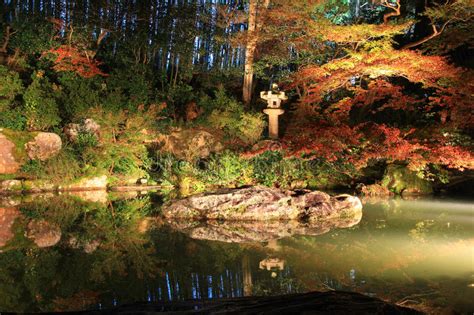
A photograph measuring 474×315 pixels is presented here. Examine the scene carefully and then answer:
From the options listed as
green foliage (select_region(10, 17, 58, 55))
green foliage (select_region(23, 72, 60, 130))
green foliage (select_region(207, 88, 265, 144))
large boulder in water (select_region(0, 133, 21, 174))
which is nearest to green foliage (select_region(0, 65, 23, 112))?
green foliage (select_region(23, 72, 60, 130))

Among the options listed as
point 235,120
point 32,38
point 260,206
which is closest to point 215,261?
point 260,206

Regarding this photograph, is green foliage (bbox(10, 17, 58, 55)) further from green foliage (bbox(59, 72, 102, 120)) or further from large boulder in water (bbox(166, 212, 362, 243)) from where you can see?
large boulder in water (bbox(166, 212, 362, 243))

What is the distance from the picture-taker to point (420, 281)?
414 centimetres

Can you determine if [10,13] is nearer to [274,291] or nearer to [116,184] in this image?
[116,184]

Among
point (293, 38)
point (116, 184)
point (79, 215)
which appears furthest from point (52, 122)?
point (293, 38)

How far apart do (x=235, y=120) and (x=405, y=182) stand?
17.9 ft

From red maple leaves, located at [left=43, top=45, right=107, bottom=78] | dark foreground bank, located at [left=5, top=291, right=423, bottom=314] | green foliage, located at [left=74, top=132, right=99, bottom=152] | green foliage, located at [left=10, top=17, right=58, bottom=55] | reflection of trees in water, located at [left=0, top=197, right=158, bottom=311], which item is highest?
green foliage, located at [left=10, top=17, right=58, bottom=55]

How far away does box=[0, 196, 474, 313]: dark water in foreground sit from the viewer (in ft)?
12.4

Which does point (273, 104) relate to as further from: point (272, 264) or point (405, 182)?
point (272, 264)

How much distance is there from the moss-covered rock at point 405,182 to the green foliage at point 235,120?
13.3ft

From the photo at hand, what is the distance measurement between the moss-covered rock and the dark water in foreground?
345cm

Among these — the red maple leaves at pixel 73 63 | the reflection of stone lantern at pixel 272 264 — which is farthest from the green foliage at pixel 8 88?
the reflection of stone lantern at pixel 272 264

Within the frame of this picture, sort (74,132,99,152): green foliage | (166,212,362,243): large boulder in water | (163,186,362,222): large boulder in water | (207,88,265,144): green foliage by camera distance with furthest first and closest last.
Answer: (207,88,265,144): green foliage → (74,132,99,152): green foliage → (163,186,362,222): large boulder in water → (166,212,362,243): large boulder in water

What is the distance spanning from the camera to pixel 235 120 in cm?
1294
